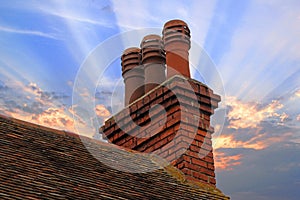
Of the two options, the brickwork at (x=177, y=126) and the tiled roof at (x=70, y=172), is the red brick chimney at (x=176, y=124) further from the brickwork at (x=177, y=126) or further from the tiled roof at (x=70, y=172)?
the tiled roof at (x=70, y=172)

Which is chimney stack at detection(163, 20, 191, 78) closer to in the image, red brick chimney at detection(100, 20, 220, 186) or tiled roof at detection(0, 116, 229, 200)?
red brick chimney at detection(100, 20, 220, 186)

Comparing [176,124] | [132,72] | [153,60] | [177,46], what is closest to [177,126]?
[176,124]

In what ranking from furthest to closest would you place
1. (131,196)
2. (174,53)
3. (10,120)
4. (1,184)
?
(174,53) → (10,120) → (131,196) → (1,184)

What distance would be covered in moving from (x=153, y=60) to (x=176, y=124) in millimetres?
1868

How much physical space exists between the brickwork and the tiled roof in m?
0.28

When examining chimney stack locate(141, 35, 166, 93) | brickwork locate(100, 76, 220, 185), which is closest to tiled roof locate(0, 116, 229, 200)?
brickwork locate(100, 76, 220, 185)

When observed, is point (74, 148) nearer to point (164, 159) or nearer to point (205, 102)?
point (164, 159)

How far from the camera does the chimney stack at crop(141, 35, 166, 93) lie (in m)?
8.76

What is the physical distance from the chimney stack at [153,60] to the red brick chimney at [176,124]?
29 centimetres

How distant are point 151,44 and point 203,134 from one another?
7.29ft

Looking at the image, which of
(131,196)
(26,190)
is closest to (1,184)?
(26,190)

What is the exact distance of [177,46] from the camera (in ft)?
28.5

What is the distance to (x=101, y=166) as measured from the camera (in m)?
6.45

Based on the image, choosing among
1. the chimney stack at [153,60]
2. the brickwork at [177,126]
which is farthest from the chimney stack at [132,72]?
the brickwork at [177,126]
